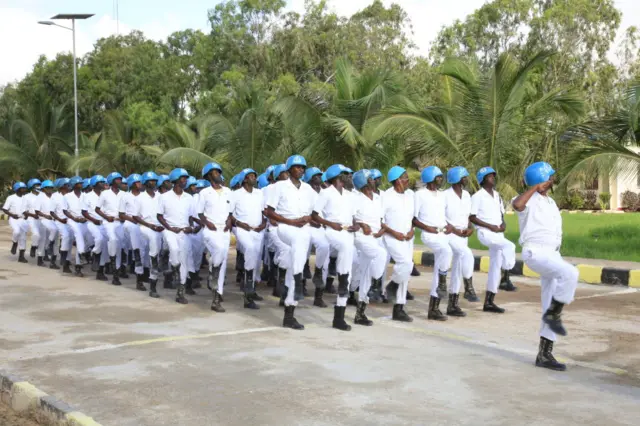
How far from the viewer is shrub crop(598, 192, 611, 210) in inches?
1468

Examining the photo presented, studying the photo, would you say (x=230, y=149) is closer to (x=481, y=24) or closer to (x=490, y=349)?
(x=490, y=349)

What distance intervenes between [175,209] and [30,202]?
275 inches

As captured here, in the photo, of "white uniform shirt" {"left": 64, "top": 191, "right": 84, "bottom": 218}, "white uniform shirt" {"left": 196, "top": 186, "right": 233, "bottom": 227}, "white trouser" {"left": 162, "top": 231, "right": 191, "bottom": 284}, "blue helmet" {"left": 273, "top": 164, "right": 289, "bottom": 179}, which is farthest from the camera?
"white uniform shirt" {"left": 64, "top": 191, "right": 84, "bottom": 218}

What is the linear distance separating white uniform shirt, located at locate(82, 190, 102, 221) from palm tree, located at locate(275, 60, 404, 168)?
4276 mm

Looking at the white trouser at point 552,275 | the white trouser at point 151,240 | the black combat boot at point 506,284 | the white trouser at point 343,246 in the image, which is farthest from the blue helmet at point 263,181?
the white trouser at point 552,275

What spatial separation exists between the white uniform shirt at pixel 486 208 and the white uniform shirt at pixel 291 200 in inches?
103

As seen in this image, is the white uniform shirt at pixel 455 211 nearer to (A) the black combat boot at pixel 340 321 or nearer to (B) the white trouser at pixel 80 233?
(A) the black combat boot at pixel 340 321

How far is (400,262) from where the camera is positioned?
931 centimetres

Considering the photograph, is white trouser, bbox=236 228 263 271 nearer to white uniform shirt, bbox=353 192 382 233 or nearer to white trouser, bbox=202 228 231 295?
white trouser, bbox=202 228 231 295

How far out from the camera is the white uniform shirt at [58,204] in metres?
15.8

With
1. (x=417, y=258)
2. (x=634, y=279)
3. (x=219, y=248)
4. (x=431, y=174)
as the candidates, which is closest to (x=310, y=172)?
(x=219, y=248)

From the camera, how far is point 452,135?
1611cm

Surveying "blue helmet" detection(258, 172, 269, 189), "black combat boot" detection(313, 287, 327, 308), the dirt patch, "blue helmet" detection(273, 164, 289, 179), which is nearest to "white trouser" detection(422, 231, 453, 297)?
"black combat boot" detection(313, 287, 327, 308)

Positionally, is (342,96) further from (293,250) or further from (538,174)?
(538,174)
